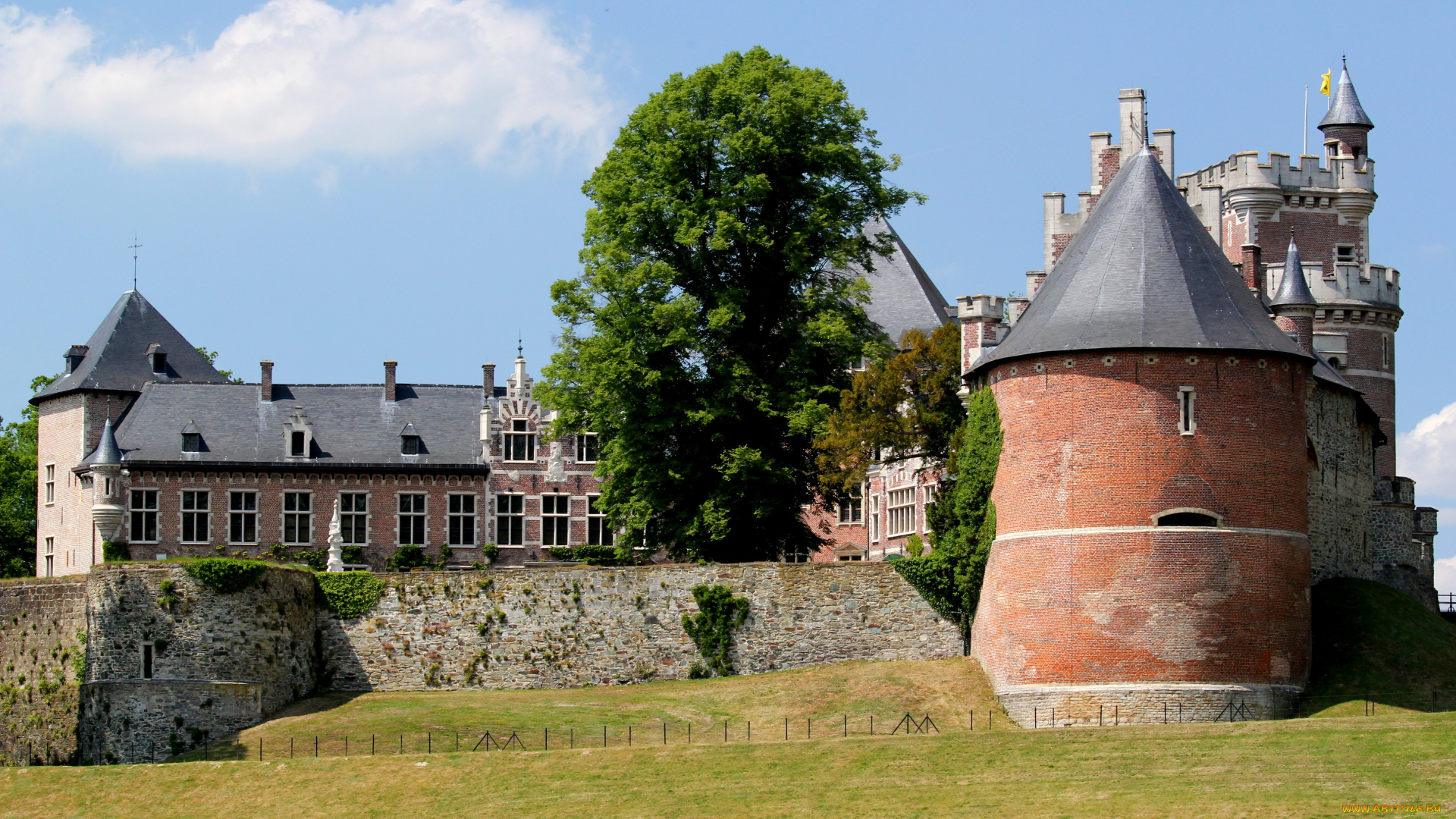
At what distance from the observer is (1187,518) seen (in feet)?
128

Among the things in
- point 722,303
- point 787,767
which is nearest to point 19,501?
point 722,303

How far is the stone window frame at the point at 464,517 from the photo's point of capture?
2368 inches

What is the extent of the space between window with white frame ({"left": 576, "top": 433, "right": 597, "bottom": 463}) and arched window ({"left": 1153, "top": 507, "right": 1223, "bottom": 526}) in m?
24.9

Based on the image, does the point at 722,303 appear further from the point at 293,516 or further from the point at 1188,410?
the point at 293,516

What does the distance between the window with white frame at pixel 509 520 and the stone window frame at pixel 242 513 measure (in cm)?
677

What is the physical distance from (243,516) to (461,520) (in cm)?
613

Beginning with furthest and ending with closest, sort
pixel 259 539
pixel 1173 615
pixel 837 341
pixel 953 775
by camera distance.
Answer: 1. pixel 259 539
2. pixel 837 341
3. pixel 1173 615
4. pixel 953 775

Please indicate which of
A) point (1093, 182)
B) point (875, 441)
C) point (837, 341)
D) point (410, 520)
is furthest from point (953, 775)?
point (410, 520)

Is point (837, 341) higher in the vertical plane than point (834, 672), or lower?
higher

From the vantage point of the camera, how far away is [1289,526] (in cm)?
3966

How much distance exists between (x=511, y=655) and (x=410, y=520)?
15.9 metres

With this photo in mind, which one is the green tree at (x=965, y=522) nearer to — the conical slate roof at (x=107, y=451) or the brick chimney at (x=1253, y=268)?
the brick chimney at (x=1253, y=268)

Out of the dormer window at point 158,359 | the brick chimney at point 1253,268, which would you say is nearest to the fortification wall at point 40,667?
the dormer window at point 158,359

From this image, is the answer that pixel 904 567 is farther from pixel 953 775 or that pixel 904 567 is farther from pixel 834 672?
pixel 953 775
